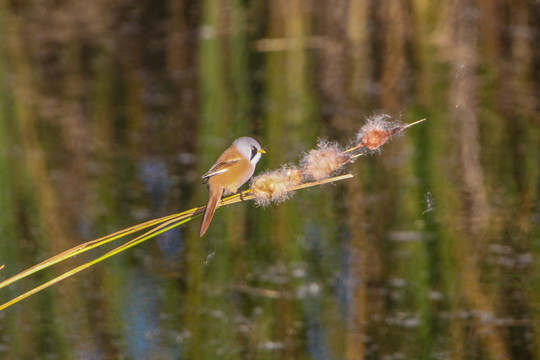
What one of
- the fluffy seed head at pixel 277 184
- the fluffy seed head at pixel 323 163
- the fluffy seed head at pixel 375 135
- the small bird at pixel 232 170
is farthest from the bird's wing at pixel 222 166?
the fluffy seed head at pixel 375 135

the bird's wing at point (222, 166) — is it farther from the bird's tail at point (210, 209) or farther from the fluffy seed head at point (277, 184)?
the fluffy seed head at point (277, 184)

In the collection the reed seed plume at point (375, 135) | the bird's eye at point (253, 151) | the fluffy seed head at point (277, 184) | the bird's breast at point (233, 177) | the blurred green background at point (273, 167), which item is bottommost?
the fluffy seed head at point (277, 184)

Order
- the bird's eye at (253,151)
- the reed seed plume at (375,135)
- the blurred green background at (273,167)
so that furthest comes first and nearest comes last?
the blurred green background at (273,167), the bird's eye at (253,151), the reed seed plume at (375,135)

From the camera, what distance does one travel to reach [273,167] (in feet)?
22.8

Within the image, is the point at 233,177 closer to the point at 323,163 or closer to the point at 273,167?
the point at 323,163

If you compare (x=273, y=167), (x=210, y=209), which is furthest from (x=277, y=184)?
(x=273, y=167)

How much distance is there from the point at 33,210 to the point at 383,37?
545cm

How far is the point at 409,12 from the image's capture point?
34.8 feet

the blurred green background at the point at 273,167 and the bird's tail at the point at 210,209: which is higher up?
the blurred green background at the point at 273,167

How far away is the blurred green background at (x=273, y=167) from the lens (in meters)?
5.09

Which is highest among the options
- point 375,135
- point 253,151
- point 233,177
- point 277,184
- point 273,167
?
point 273,167

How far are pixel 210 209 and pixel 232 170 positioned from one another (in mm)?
328

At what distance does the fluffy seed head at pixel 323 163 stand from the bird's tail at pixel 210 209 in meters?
0.57

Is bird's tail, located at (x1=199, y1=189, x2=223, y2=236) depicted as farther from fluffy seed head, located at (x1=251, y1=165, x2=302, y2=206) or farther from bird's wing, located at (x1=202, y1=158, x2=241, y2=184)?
fluffy seed head, located at (x1=251, y1=165, x2=302, y2=206)
